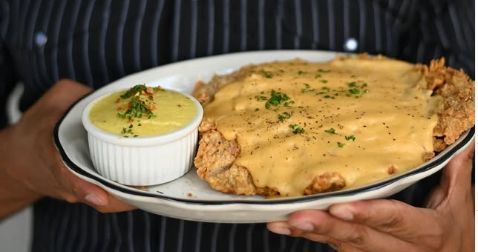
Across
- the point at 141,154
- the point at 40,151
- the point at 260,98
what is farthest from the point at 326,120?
the point at 40,151

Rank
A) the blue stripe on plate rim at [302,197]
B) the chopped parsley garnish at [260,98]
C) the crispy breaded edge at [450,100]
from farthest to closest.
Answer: the chopped parsley garnish at [260,98], the crispy breaded edge at [450,100], the blue stripe on plate rim at [302,197]

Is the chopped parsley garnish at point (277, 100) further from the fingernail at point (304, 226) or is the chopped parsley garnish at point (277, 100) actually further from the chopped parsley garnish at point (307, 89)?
the fingernail at point (304, 226)

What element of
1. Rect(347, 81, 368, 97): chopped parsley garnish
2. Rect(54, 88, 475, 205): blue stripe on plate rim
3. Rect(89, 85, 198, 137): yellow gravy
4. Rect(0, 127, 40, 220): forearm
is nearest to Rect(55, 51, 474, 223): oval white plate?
Rect(54, 88, 475, 205): blue stripe on plate rim

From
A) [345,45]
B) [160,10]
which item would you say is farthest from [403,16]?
[160,10]

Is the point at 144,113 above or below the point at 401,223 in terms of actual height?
above

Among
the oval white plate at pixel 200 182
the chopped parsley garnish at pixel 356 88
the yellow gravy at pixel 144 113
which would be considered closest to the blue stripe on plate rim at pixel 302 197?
the oval white plate at pixel 200 182

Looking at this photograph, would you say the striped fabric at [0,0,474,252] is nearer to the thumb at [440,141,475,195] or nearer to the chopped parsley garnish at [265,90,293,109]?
the thumb at [440,141,475,195]

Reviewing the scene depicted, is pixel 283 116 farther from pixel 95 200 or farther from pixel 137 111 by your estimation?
pixel 95 200
